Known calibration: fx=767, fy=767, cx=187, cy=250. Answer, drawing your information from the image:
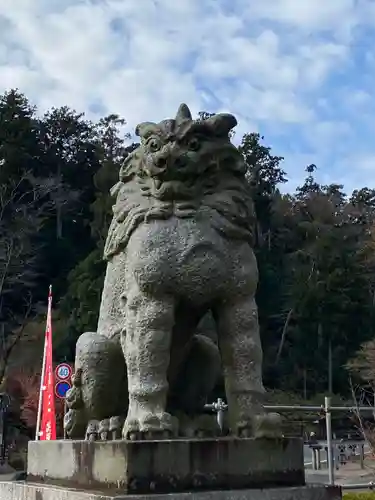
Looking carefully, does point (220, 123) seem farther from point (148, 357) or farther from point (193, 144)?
point (148, 357)

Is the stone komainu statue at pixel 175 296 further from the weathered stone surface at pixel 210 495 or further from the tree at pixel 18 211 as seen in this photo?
the tree at pixel 18 211

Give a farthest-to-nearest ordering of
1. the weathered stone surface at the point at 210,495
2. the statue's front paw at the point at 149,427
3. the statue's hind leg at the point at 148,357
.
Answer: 1. the statue's hind leg at the point at 148,357
2. the statue's front paw at the point at 149,427
3. the weathered stone surface at the point at 210,495

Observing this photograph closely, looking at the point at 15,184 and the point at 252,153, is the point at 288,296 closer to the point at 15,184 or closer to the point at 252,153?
the point at 252,153

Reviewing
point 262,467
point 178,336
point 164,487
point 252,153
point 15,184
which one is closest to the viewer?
point 164,487

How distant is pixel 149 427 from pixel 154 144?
4.73 ft

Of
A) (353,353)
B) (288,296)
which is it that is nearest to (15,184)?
(288,296)

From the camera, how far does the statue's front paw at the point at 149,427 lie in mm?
3531

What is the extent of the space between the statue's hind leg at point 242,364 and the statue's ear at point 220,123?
0.87m

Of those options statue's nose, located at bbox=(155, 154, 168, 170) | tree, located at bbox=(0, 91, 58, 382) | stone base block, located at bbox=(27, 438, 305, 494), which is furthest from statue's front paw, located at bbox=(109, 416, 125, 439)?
tree, located at bbox=(0, 91, 58, 382)

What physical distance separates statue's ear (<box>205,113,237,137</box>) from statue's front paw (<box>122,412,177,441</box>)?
58.2 inches

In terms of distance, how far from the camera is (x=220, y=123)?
4031 millimetres

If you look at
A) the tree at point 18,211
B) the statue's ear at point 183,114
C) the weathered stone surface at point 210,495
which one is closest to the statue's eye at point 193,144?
the statue's ear at point 183,114

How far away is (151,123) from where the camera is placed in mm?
4098

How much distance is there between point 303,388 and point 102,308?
31496 millimetres
